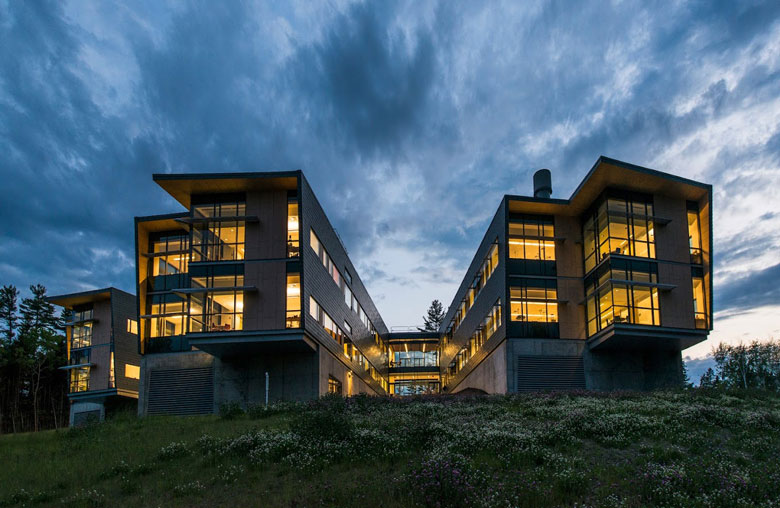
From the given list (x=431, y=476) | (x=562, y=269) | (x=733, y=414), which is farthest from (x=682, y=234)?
(x=431, y=476)

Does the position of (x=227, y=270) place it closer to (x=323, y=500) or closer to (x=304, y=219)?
(x=304, y=219)

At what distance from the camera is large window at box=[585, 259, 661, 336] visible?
1345 inches

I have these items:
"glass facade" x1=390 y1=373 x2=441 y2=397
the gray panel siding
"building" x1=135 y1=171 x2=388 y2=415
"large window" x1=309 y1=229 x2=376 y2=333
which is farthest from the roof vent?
"glass facade" x1=390 y1=373 x2=441 y2=397

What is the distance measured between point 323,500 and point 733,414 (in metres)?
14.8

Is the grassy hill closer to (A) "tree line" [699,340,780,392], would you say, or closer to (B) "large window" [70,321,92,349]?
(B) "large window" [70,321,92,349]

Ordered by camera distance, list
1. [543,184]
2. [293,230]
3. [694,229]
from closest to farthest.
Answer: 1. [293,230]
2. [694,229]
3. [543,184]

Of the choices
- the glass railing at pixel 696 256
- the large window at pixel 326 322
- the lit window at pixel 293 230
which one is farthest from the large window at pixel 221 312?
the glass railing at pixel 696 256

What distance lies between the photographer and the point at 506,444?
1569cm

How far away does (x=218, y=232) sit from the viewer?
3556 cm

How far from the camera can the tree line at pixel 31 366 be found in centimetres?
6556

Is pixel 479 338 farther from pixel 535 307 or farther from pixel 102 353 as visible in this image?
pixel 102 353

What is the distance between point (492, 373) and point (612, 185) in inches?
596

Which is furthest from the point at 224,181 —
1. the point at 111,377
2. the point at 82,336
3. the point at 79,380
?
the point at 79,380

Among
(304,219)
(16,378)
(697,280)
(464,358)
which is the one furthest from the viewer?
(16,378)
